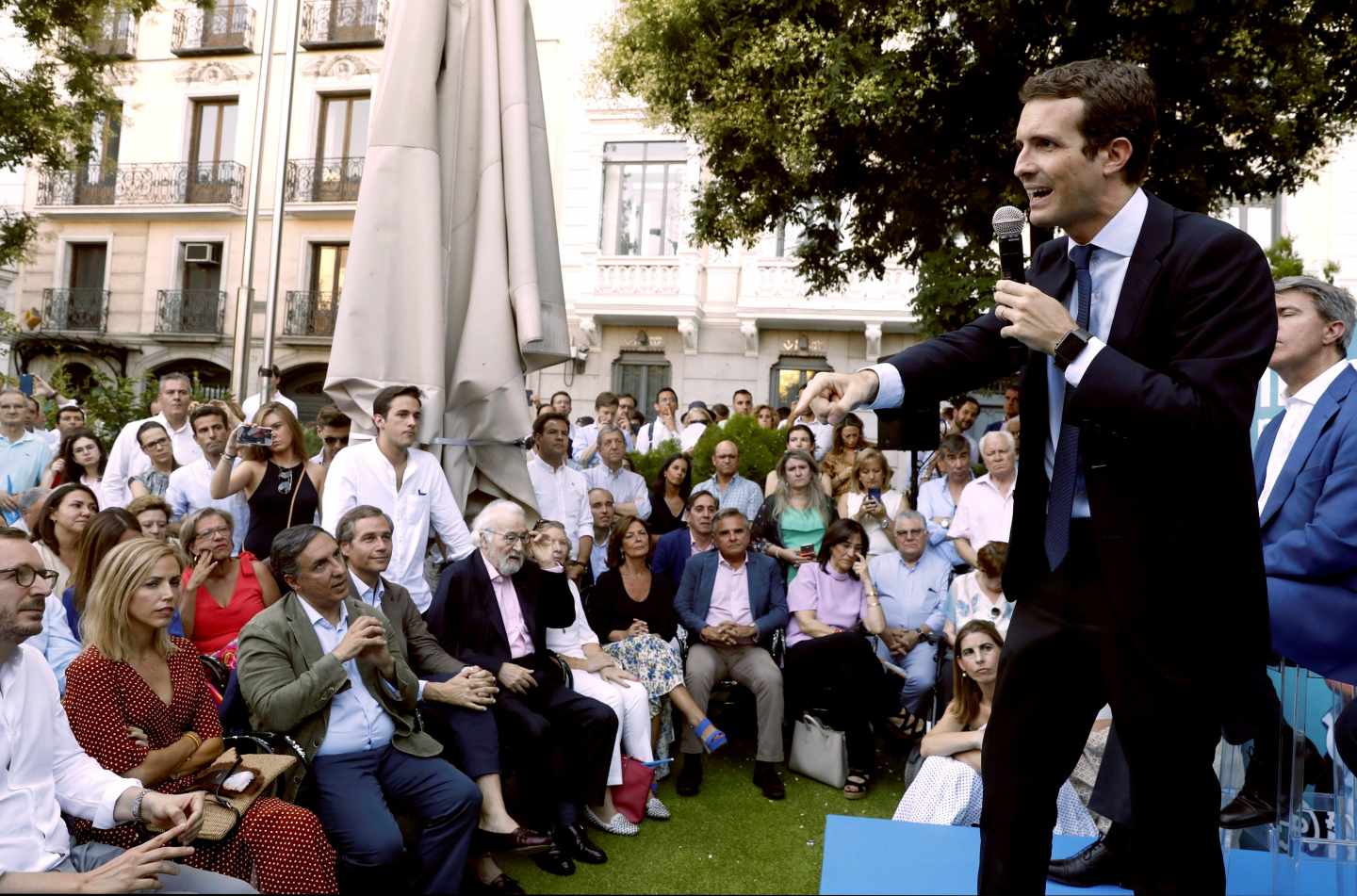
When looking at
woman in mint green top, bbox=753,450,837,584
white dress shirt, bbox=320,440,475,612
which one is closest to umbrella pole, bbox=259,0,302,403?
woman in mint green top, bbox=753,450,837,584

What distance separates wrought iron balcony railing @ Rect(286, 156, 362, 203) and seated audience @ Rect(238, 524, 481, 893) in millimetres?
20819

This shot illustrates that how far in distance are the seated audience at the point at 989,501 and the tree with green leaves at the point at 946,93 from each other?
2.39m

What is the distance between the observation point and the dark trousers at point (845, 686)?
608 cm

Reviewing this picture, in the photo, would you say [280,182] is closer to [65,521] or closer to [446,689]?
[65,521]

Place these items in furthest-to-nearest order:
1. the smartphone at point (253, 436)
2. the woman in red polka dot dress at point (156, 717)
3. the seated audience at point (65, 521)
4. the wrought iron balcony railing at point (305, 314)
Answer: the wrought iron balcony railing at point (305, 314) → the smartphone at point (253, 436) → the seated audience at point (65, 521) → the woman in red polka dot dress at point (156, 717)

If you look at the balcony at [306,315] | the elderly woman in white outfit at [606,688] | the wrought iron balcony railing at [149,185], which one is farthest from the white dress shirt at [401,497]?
the wrought iron balcony railing at [149,185]

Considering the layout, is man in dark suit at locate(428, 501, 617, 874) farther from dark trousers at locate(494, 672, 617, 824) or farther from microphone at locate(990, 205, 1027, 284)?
microphone at locate(990, 205, 1027, 284)

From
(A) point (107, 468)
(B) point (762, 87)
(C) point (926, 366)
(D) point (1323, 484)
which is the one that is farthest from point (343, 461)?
(B) point (762, 87)

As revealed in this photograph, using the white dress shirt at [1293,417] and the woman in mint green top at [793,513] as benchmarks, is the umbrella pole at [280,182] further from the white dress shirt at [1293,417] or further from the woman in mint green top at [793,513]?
the white dress shirt at [1293,417]

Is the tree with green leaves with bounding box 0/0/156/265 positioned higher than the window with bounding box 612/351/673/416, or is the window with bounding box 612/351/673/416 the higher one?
the tree with green leaves with bounding box 0/0/156/265

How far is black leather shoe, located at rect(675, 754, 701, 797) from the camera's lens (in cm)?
573

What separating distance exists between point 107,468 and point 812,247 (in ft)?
24.6

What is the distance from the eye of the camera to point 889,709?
632 centimetres

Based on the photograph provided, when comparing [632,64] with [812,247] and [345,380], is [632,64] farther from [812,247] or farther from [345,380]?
[345,380]
